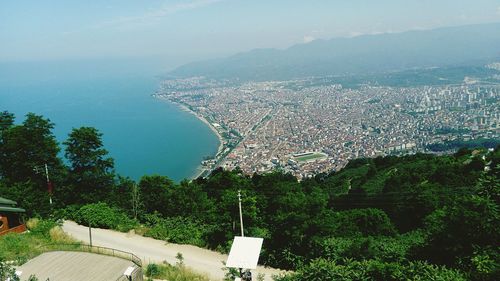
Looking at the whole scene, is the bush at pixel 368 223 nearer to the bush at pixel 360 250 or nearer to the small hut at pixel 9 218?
the bush at pixel 360 250

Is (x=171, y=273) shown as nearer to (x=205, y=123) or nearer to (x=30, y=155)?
(x=30, y=155)

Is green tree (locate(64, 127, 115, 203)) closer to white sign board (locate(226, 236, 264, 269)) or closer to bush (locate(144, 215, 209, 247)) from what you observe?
bush (locate(144, 215, 209, 247))

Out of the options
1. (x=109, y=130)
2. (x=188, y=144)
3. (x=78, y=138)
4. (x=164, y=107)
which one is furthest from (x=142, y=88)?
(x=78, y=138)

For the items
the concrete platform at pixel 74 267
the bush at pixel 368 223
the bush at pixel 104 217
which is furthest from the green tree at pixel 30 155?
the bush at pixel 368 223

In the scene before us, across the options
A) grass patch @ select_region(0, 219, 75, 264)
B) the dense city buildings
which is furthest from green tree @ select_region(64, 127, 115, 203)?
the dense city buildings

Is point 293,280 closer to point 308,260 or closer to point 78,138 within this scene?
point 308,260

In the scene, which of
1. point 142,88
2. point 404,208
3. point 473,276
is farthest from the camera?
point 142,88

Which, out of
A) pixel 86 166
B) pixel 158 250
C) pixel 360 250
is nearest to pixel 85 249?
pixel 158 250
